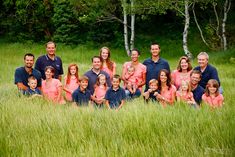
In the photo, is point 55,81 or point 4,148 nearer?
point 4,148

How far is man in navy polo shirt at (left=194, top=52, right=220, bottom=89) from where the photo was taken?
911 cm

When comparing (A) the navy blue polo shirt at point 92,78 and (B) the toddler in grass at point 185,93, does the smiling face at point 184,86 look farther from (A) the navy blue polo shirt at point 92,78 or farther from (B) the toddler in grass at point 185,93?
(A) the navy blue polo shirt at point 92,78

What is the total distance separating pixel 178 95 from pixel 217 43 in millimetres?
17615

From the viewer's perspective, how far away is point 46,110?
25.0 ft

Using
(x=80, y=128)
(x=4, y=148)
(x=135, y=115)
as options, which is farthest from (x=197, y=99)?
(x=4, y=148)

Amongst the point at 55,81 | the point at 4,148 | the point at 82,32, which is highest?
the point at 82,32

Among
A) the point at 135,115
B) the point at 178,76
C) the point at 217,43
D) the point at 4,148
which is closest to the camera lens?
the point at 4,148

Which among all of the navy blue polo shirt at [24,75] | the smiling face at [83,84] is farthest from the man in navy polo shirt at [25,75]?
the smiling face at [83,84]

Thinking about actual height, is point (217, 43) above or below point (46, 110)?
above

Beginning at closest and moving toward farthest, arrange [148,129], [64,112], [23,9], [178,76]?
[148,129] → [64,112] → [178,76] → [23,9]

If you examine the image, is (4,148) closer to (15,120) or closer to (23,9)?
(15,120)

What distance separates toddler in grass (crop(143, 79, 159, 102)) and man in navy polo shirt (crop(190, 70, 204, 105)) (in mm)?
765

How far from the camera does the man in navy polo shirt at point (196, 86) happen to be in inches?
345

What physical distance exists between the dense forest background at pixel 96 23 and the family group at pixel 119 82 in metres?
14.4
